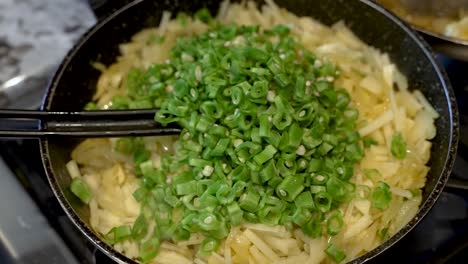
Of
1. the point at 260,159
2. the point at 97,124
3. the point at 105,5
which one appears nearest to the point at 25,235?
the point at 97,124

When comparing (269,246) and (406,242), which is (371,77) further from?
(269,246)

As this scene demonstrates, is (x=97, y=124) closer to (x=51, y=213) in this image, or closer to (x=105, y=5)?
(x=51, y=213)

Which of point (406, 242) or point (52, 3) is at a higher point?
point (52, 3)

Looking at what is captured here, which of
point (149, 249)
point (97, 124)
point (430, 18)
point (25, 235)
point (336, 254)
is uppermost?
point (430, 18)

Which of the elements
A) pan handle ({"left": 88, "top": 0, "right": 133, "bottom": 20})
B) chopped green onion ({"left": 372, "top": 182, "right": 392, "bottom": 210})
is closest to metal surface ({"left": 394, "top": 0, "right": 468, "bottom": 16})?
chopped green onion ({"left": 372, "top": 182, "right": 392, "bottom": 210})

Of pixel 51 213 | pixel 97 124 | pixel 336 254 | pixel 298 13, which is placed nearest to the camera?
pixel 336 254

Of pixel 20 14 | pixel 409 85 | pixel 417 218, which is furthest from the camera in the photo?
pixel 20 14

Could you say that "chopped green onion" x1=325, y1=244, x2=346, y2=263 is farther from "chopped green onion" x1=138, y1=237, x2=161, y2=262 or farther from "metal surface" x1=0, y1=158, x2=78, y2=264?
"metal surface" x1=0, y1=158, x2=78, y2=264

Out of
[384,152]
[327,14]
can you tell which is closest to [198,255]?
[384,152]
